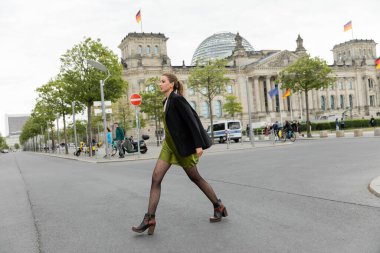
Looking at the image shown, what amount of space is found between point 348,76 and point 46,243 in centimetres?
10852

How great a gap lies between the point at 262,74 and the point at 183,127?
87.9 meters

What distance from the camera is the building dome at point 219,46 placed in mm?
107062

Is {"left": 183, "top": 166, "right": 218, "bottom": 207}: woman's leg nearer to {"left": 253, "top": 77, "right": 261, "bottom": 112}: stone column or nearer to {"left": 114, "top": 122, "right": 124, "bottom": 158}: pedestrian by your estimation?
{"left": 114, "top": 122, "right": 124, "bottom": 158}: pedestrian

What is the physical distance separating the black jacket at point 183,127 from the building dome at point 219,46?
334ft

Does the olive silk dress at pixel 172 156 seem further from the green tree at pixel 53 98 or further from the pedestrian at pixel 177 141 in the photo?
the green tree at pixel 53 98

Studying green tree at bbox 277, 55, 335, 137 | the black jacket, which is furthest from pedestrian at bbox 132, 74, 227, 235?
green tree at bbox 277, 55, 335, 137

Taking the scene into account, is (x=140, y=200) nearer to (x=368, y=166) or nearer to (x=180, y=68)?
(x=368, y=166)

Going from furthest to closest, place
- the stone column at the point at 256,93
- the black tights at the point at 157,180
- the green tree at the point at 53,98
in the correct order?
1. the stone column at the point at 256,93
2. the green tree at the point at 53,98
3. the black tights at the point at 157,180

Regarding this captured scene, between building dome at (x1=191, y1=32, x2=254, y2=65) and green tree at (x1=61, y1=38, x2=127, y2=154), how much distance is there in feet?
240

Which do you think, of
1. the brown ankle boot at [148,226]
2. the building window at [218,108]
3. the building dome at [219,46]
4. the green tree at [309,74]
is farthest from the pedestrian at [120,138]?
the building dome at [219,46]

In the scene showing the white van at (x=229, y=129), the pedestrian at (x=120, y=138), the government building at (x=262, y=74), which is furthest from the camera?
the government building at (x=262, y=74)

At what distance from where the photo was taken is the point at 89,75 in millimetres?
32656

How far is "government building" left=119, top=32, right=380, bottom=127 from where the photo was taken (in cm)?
8362

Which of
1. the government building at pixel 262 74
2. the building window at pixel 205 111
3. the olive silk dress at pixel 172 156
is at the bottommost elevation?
the olive silk dress at pixel 172 156
